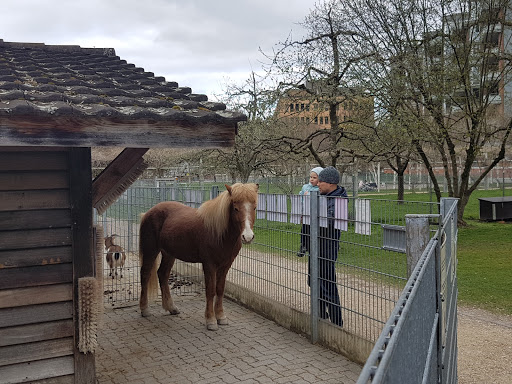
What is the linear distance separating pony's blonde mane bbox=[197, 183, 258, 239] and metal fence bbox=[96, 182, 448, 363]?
25.0 inches

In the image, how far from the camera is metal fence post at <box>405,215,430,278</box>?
3275mm

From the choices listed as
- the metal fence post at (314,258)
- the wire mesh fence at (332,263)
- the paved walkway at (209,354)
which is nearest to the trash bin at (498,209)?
the wire mesh fence at (332,263)

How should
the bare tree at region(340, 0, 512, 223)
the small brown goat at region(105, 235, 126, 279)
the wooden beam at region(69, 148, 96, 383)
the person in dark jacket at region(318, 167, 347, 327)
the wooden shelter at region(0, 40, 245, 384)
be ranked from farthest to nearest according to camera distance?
1. the bare tree at region(340, 0, 512, 223)
2. the small brown goat at region(105, 235, 126, 279)
3. the person in dark jacket at region(318, 167, 347, 327)
4. the wooden beam at region(69, 148, 96, 383)
5. the wooden shelter at region(0, 40, 245, 384)

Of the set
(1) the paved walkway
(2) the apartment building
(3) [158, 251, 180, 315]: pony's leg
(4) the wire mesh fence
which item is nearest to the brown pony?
(3) [158, 251, 180, 315]: pony's leg

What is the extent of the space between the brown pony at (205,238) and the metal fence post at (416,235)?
2258 millimetres

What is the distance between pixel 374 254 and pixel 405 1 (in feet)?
38.2

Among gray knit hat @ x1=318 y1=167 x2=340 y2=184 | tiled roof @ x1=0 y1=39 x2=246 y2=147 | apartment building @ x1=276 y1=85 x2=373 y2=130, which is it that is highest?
apartment building @ x1=276 y1=85 x2=373 y2=130

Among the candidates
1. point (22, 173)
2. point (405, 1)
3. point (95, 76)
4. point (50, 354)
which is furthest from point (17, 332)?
point (405, 1)

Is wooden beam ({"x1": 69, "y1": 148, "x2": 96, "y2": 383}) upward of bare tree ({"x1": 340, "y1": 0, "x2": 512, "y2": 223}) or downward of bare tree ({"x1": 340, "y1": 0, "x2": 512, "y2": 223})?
downward

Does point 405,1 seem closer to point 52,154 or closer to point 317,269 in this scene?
point 317,269

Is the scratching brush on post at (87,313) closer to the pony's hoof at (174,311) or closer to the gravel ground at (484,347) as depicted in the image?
the pony's hoof at (174,311)

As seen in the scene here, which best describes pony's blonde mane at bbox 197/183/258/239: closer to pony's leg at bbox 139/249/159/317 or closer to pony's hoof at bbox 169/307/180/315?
pony's leg at bbox 139/249/159/317

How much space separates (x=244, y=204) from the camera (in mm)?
5664

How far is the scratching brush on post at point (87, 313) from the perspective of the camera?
13.7 ft
